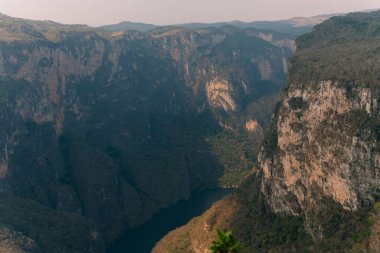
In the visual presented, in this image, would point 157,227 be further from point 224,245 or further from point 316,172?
point 224,245

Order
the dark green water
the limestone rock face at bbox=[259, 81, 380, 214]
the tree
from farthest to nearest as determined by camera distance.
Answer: the dark green water < the limestone rock face at bbox=[259, 81, 380, 214] < the tree

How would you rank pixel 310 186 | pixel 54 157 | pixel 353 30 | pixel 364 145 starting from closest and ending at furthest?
1. pixel 364 145
2. pixel 310 186
3. pixel 353 30
4. pixel 54 157

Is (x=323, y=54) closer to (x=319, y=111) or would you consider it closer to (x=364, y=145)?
(x=319, y=111)

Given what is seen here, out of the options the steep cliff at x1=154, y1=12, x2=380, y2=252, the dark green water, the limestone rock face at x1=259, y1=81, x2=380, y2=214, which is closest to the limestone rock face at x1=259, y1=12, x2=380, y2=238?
the limestone rock face at x1=259, y1=81, x2=380, y2=214

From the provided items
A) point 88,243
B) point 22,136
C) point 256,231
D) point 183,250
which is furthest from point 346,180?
point 22,136

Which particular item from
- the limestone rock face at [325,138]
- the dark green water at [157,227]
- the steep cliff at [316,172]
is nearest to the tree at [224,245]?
the steep cliff at [316,172]

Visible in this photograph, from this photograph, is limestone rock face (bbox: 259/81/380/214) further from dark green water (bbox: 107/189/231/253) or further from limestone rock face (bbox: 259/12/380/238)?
dark green water (bbox: 107/189/231/253)
